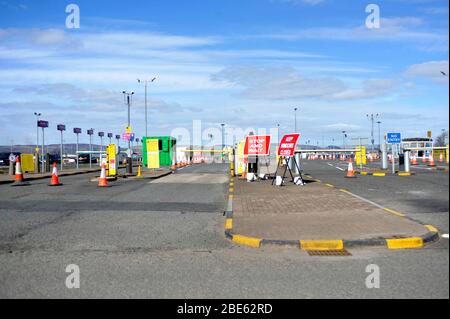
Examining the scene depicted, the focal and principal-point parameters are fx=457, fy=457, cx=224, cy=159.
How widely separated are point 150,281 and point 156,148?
26.6m

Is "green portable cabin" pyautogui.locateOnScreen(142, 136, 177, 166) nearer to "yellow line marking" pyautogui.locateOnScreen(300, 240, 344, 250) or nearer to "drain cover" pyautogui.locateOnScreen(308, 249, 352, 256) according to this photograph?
"yellow line marking" pyautogui.locateOnScreen(300, 240, 344, 250)

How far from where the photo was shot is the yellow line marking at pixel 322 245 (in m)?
7.59

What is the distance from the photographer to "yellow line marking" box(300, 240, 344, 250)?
24.9 feet

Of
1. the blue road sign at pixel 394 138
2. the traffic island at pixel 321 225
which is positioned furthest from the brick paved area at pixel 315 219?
the blue road sign at pixel 394 138

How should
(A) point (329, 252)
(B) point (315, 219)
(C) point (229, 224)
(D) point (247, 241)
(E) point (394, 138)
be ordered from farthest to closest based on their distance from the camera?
(E) point (394, 138) → (B) point (315, 219) → (C) point (229, 224) → (D) point (247, 241) → (A) point (329, 252)

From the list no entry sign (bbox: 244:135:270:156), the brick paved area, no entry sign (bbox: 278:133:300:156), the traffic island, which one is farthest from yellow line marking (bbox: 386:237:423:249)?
no entry sign (bbox: 244:135:270:156)

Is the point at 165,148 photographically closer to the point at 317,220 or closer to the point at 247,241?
the point at 317,220

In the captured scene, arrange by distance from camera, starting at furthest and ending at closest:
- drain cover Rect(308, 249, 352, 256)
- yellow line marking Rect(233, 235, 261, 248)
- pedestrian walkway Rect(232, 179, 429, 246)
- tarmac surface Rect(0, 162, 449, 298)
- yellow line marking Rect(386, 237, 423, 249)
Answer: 1. pedestrian walkway Rect(232, 179, 429, 246)
2. yellow line marking Rect(233, 235, 261, 248)
3. yellow line marking Rect(386, 237, 423, 249)
4. drain cover Rect(308, 249, 352, 256)
5. tarmac surface Rect(0, 162, 449, 298)

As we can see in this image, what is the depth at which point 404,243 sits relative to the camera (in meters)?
7.58

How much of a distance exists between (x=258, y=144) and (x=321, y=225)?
13.6m

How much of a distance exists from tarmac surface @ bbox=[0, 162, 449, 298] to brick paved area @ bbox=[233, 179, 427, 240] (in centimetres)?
62

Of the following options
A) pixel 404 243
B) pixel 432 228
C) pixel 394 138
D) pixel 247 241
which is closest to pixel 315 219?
pixel 432 228

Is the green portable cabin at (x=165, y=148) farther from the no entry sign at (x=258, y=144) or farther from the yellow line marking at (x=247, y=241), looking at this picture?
the yellow line marking at (x=247, y=241)
